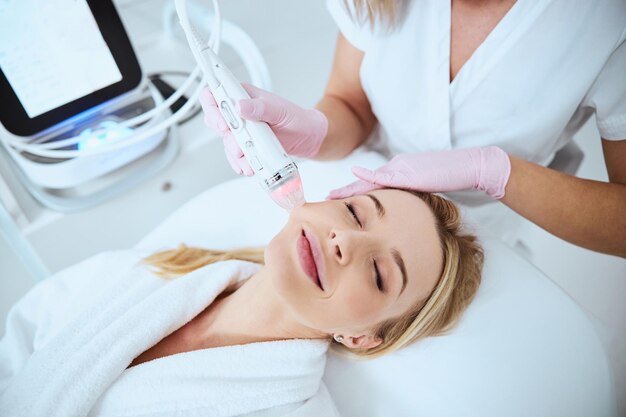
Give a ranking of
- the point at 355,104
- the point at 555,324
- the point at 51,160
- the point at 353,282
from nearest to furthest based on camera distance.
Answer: the point at 353,282 < the point at 555,324 < the point at 51,160 < the point at 355,104

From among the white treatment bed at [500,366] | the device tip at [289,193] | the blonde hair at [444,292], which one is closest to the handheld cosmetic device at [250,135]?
the device tip at [289,193]

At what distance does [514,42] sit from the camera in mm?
812

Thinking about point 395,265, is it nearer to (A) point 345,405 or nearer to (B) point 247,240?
(A) point 345,405

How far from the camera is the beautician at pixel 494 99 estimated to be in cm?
79

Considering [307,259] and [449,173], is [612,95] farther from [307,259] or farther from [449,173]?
[307,259]

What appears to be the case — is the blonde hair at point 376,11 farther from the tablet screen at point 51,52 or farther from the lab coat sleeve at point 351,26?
the tablet screen at point 51,52

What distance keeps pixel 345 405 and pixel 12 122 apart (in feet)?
3.12

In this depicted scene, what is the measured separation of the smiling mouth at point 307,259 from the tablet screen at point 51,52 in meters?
0.66

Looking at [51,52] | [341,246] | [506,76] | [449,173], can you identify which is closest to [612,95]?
[506,76]

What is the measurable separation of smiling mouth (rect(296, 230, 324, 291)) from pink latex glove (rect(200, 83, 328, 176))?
16 cm

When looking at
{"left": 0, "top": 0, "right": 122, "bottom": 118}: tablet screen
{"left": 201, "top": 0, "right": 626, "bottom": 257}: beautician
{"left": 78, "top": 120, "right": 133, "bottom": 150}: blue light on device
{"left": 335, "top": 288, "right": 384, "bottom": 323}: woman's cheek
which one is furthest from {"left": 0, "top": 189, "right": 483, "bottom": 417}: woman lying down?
{"left": 0, "top": 0, "right": 122, "bottom": 118}: tablet screen

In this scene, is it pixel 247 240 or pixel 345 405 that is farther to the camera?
pixel 247 240

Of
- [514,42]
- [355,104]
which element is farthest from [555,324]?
[355,104]

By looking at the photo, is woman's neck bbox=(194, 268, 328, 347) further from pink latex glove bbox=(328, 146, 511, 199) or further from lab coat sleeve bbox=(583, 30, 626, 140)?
lab coat sleeve bbox=(583, 30, 626, 140)
